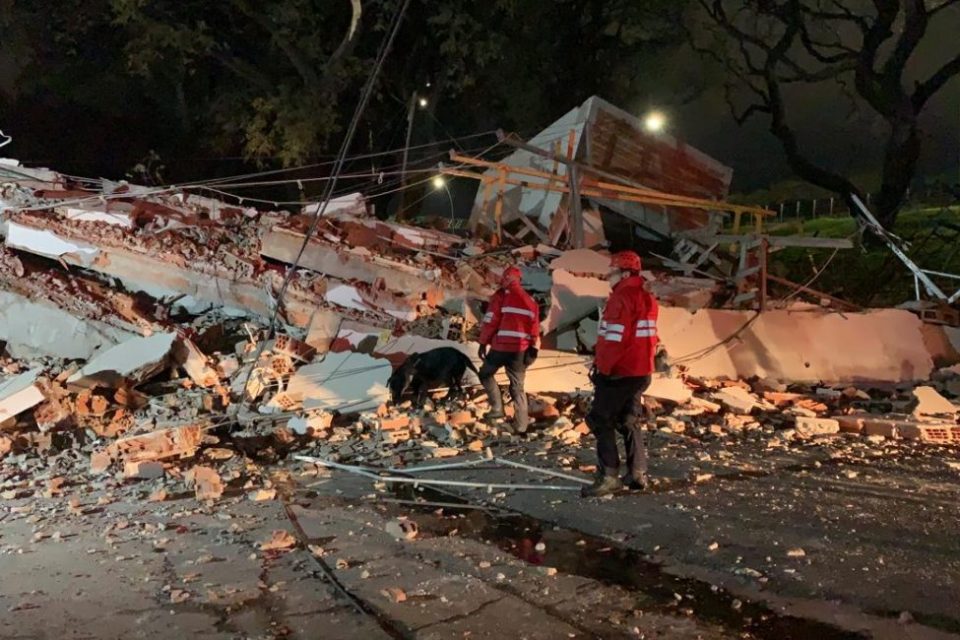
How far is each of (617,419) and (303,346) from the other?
4.59 metres

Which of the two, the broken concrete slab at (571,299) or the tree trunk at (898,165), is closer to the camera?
the broken concrete slab at (571,299)

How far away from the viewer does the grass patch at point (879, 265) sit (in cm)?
1233

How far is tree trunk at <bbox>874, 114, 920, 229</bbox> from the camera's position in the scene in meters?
16.3

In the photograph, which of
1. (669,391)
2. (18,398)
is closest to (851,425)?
(669,391)

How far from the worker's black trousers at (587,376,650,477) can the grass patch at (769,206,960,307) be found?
6.78 m

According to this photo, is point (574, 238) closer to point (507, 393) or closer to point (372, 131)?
point (507, 393)

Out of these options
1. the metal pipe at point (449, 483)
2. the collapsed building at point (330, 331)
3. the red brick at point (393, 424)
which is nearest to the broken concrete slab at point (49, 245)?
the collapsed building at point (330, 331)

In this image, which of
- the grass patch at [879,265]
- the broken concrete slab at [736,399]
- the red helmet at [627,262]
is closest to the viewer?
the red helmet at [627,262]

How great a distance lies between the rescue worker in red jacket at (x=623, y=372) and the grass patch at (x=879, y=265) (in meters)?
6.76

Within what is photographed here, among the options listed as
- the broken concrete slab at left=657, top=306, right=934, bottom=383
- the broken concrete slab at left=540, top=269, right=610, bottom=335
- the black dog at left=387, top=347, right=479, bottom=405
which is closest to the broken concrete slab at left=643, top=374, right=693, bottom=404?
the broken concrete slab at left=657, top=306, right=934, bottom=383

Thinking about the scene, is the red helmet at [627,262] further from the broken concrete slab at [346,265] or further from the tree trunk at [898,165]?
the tree trunk at [898,165]

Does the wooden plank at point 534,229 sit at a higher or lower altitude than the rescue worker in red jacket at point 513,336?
higher

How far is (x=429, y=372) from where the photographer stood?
754 centimetres

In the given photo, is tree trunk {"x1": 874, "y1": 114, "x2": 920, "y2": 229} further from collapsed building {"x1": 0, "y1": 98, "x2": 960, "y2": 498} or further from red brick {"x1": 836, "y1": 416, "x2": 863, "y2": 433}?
red brick {"x1": 836, "y1": 416, "x2": 863, "y2": 433}
